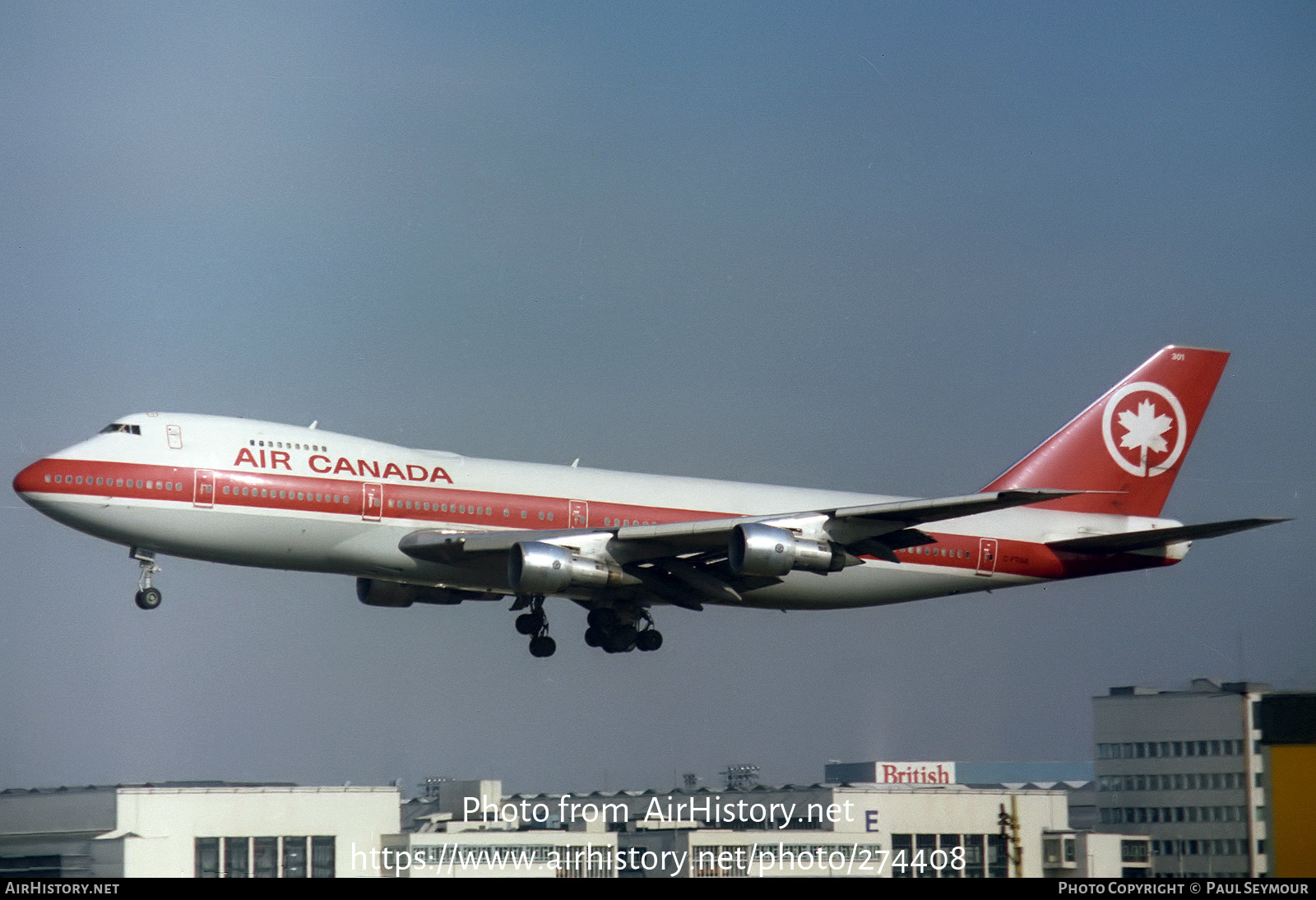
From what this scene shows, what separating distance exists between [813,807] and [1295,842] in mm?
24450

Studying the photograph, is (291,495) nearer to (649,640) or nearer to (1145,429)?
(649,640)

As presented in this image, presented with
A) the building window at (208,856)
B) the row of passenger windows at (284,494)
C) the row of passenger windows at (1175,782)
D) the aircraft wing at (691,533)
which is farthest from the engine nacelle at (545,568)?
the row of passenger windows at (1175,782)

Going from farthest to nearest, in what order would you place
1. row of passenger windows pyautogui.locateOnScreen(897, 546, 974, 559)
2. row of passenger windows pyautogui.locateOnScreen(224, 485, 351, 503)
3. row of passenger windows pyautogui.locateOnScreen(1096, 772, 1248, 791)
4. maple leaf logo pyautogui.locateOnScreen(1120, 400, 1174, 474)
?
maple leaf logo pyautogui.locateOnScreen(1120, 400, 1174, 474)
row of passenger windows pyautogui.locateOnScreen(1096, 772, 1248, 791)
row of passenger windows pyautogui.locateOnScreen(897, 546, 974, 559)
row of passenger windows pyautogui.locateOnScreen(224, 485, 351, 503)

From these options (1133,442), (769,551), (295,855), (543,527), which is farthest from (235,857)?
(1133,442)

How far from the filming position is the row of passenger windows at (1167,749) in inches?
1929

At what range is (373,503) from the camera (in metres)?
41.3

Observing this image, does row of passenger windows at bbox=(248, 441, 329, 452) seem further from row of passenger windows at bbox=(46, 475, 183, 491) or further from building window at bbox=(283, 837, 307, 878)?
building window at bbox=(283, 837, 307, 878)

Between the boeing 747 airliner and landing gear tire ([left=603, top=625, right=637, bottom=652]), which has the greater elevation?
the boeing 747 airliner

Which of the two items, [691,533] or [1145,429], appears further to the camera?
[1145,429]

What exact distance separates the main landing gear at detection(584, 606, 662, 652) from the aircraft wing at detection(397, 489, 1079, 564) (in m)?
4.74

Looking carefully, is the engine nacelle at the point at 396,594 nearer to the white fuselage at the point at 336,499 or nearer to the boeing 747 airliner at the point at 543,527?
the boeing 747 airliner at the point at 543,527

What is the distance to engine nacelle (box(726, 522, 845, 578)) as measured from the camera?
134 ft

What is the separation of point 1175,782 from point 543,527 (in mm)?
24065

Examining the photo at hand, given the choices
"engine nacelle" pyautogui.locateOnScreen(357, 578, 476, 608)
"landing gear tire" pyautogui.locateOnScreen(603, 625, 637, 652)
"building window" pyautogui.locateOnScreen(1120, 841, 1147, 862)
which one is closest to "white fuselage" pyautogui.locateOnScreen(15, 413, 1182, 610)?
"landing gear tire" pyautogui.locateOnScreen(603, 625, 637, 652)
